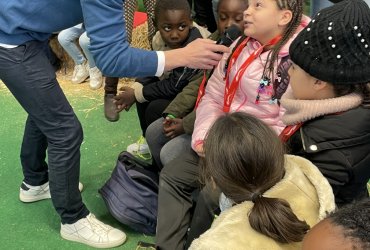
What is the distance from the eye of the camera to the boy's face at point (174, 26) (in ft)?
7.54

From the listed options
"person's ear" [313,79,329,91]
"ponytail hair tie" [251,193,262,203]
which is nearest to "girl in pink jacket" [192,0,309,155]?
"person's ear" [313,79,329,91]

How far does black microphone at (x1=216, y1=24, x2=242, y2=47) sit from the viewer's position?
1.85m

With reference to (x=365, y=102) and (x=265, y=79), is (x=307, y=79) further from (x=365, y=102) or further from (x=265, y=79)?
(x=265, y=79)

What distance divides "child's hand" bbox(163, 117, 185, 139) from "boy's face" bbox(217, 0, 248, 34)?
1.48ft

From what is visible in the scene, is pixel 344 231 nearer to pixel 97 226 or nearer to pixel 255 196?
pixel 255 196

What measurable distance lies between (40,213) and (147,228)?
0.57m

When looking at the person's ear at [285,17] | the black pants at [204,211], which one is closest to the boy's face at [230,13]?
the person's ear at [285,17]

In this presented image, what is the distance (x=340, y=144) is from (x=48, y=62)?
112 cm

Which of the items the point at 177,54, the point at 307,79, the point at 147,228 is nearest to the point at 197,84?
the point at 177,54

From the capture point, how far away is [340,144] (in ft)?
4.32

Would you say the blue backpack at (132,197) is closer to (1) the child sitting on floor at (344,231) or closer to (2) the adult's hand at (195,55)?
(2) the adult's hand at (195,55)

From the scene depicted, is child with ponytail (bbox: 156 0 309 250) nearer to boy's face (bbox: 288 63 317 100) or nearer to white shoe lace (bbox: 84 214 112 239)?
boy's face (bbox: 288 63 317 100)

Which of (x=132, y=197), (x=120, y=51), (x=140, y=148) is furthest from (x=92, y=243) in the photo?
(x=120, y=51)

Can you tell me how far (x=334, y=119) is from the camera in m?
1.33
